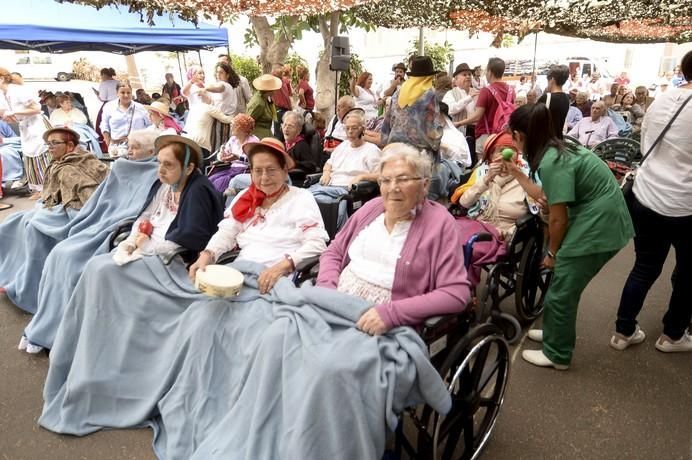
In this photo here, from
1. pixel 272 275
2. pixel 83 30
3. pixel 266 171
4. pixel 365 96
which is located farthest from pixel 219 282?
pixel 83 30

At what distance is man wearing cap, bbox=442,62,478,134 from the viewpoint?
5195mm

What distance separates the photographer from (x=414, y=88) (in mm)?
3016

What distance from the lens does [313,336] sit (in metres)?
1.45

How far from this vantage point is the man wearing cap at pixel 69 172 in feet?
10.0

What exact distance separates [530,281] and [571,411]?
0.82 meters

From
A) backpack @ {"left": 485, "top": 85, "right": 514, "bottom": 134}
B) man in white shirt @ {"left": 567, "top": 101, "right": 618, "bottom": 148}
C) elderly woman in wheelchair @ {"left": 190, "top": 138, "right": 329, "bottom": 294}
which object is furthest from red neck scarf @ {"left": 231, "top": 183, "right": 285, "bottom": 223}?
man in white shirt @ {"left": 567, "top": 101, "right": 618, "bottom": 148}

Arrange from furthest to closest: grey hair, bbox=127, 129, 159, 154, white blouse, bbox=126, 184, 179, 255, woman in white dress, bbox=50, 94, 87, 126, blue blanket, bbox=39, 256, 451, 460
Answer: woman in white dress, bbox=50, 94, 87, 126, grey hair, bbox=127, 129, 159, 154, white blouse, bbox=126, 184, 179, 255, blue blanket, bbox=39, 256, 451, 460

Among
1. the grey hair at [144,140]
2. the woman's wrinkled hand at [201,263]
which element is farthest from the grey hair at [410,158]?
the grey hair at [144,140]

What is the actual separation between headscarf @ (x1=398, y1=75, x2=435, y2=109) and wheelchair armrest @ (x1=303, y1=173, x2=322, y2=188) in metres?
0.95

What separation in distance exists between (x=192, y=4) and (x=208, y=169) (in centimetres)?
185

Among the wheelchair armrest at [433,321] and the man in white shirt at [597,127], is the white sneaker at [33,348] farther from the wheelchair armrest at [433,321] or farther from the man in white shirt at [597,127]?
the man in white shirt at [597,127]

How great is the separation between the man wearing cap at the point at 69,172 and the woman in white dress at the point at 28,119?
277 cm

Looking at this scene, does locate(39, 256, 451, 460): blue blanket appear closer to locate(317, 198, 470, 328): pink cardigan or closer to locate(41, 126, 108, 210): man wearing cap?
locate(317, 198, 470, 328): pink cardigan

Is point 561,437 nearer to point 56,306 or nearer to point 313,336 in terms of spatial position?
point 313,336
